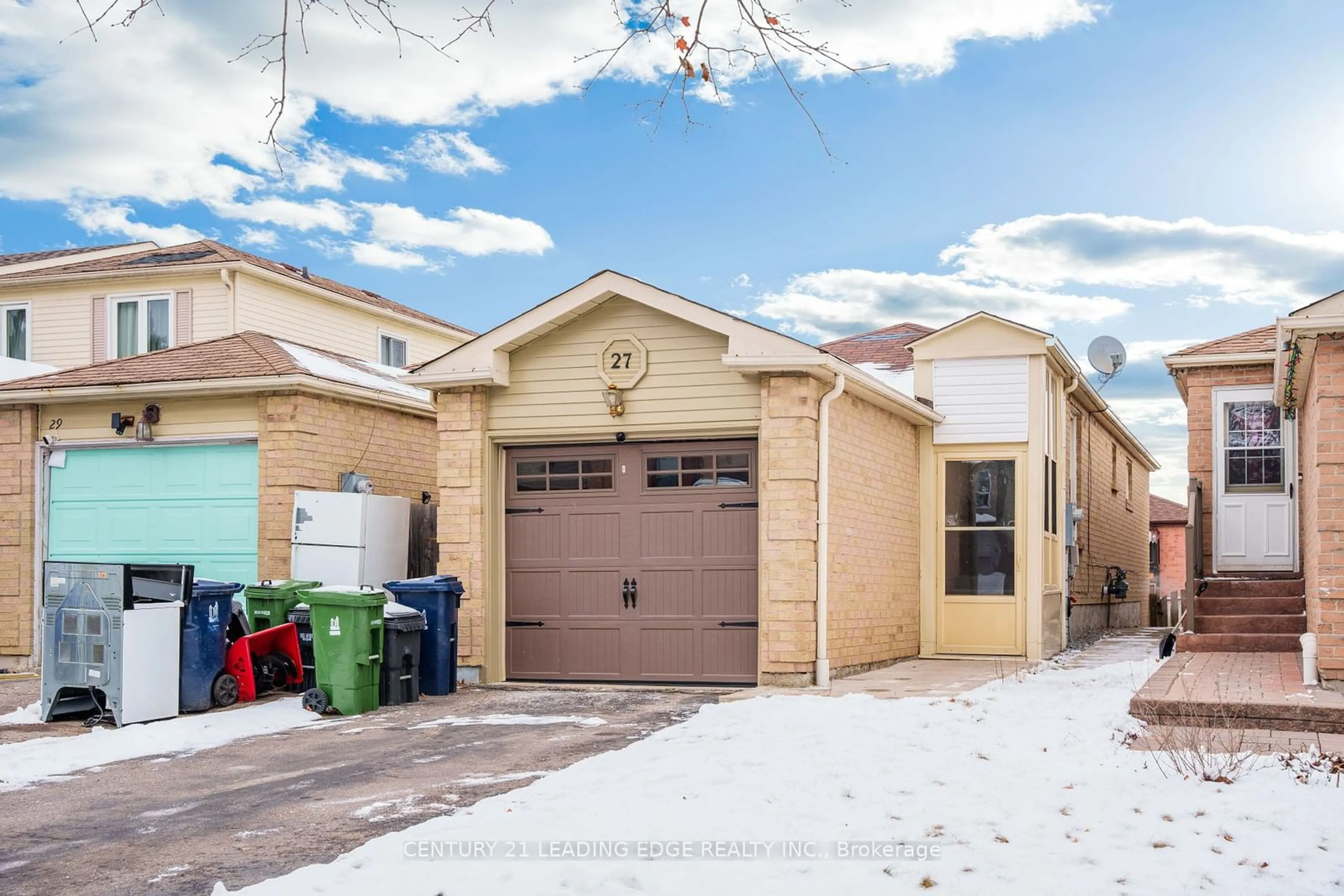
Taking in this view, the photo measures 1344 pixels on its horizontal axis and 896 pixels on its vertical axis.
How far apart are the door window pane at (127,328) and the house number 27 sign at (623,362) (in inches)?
521

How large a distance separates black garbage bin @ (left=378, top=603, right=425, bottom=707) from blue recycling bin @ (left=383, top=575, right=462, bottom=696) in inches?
13.0

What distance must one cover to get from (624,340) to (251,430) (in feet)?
14.5

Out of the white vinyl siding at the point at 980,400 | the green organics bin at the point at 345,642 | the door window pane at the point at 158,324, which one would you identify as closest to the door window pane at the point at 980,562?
the white vinyl siding at the point at 980,400

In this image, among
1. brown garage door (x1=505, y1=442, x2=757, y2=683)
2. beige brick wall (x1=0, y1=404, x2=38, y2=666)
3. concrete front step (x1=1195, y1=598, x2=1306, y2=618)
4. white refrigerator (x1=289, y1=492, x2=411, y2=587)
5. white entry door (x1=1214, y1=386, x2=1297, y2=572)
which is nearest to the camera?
brown garage door (x1=505, y1=442, x2=757, y2=683)

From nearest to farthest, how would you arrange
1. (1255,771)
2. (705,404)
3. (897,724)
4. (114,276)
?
(1255,771) < (897,724) < (705,404) < (114,276)

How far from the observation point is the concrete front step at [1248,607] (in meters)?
13.8

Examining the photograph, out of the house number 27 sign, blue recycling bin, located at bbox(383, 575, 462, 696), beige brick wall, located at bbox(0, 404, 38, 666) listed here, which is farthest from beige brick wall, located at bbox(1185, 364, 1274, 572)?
beige brick wall, located at bbox(0, 404, 38, 666)

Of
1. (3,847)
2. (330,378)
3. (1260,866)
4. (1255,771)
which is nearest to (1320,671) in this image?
(1255,771)

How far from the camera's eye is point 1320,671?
9789mm

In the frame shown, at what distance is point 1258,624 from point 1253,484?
108 inches

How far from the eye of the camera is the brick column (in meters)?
11.5

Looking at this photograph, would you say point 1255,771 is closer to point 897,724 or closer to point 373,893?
point 897,724

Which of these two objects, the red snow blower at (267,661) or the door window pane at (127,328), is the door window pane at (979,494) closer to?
the red snow blower at (267,661)

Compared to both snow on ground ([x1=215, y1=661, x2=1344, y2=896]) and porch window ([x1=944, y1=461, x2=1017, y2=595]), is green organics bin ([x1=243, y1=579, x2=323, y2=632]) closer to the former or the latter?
snow on ground ([x1=215, y1=661, x2=1344, y2=896])
